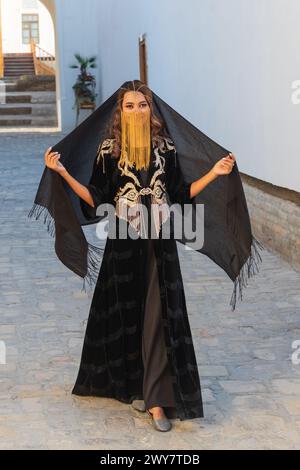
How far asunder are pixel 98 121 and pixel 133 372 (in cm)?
119

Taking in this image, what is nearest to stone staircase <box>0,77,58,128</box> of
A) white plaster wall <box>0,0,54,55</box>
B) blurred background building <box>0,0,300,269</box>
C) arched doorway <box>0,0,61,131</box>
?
arched doorway <box>0,0,61,131</box>

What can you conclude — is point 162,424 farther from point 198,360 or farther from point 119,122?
point 119,122

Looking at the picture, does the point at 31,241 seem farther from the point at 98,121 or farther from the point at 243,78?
the point at 98,121

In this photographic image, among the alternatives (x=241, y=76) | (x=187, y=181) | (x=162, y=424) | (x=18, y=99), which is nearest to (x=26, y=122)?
(x=18, y=99)

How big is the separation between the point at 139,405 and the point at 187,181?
3.59ft

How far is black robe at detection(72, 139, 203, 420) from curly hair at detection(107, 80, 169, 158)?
4cm

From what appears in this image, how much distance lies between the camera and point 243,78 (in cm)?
920

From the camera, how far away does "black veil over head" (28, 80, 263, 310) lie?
170 inches

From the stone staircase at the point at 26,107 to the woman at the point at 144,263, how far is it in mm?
24578

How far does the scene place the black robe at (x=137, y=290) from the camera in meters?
4.24

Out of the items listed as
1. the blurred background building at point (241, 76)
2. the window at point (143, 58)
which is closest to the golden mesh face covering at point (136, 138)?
the blurred background building at point (241, 76)

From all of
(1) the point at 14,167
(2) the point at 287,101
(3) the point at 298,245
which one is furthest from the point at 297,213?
(1) the point at 14,167

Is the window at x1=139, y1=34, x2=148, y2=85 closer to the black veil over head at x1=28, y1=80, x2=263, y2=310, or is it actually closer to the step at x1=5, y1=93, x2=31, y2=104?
the black veil over head at x1=28, y1=80, x2=263, y2=310

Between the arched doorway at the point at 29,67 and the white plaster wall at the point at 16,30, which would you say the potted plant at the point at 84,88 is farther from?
the white plaster wall at the point at 16,30
